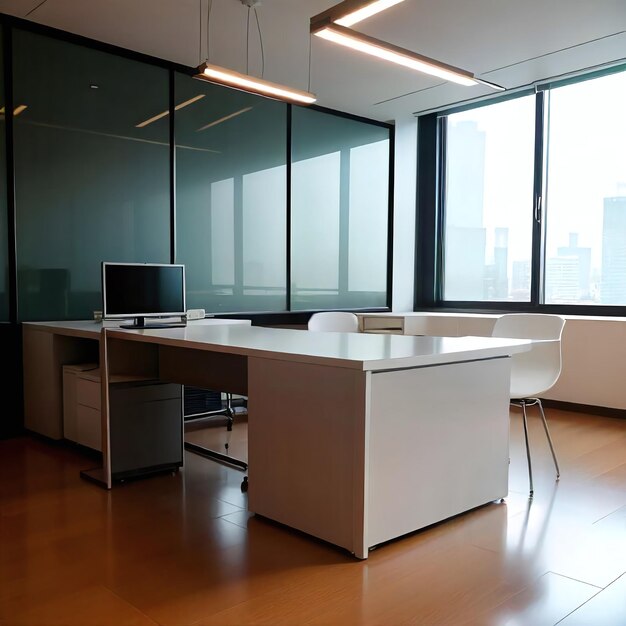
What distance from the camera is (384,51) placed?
352cm

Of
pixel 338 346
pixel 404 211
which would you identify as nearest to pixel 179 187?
pixel 404 211

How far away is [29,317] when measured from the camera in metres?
4.38

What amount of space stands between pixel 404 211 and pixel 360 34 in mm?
3707

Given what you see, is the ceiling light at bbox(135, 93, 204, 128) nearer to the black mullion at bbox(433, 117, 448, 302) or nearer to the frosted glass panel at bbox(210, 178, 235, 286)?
the frosted glass panel at bbox(210, 178, 235, 286)

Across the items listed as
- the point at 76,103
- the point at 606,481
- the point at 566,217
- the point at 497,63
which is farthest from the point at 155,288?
the point at 566,217

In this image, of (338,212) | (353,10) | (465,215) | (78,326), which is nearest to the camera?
(353,10)

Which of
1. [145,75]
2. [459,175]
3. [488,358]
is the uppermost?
[145,75]

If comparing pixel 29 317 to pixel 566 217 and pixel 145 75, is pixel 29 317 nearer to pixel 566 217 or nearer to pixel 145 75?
pixel 145 75

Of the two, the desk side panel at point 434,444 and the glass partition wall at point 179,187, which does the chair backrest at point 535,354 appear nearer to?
the desk side panel at point 434,444

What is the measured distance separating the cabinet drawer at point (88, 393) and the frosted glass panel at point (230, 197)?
1.48 metres

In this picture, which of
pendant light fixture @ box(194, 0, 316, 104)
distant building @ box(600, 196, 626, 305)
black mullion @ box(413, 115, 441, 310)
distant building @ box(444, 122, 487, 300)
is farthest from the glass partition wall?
distant building @ box(600, 196, 626, 305)

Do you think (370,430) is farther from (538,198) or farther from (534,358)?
(538,198)

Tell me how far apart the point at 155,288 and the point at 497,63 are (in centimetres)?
336

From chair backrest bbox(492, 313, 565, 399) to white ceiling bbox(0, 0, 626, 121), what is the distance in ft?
6.82
